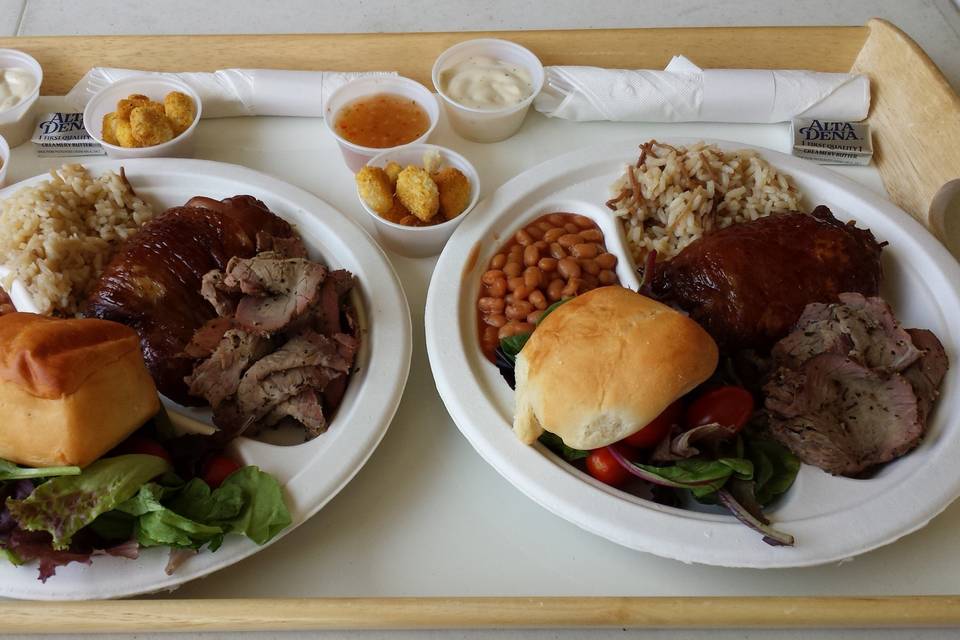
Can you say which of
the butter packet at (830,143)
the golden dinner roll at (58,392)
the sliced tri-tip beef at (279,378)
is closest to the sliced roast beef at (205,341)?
the sliced tri-tip beef at (279,378)

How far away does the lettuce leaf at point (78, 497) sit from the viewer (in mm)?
1717

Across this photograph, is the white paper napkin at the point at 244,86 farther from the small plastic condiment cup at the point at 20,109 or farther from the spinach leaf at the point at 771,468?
the spinach leaf at the point at 771,468

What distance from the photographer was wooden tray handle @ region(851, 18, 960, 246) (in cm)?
279

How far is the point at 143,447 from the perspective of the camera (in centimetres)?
200

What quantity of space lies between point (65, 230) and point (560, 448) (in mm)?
1814

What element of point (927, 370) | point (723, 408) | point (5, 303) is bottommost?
point (5, 303)

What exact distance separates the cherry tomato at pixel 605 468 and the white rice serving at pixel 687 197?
2.81 ft

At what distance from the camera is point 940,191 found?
272 centimetres

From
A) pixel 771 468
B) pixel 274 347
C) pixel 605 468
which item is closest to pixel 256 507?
pixel 274 347

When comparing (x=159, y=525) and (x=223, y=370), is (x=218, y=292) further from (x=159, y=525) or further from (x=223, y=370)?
(x=159, y=525)

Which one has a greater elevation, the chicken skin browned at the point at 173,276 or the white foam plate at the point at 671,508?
the white foam plate at the point at 671,508

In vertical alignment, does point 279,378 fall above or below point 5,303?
above

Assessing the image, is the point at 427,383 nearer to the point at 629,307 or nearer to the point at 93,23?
the point at 629,307

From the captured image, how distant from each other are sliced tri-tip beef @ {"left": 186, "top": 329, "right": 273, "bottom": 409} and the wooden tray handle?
98.1 inches
